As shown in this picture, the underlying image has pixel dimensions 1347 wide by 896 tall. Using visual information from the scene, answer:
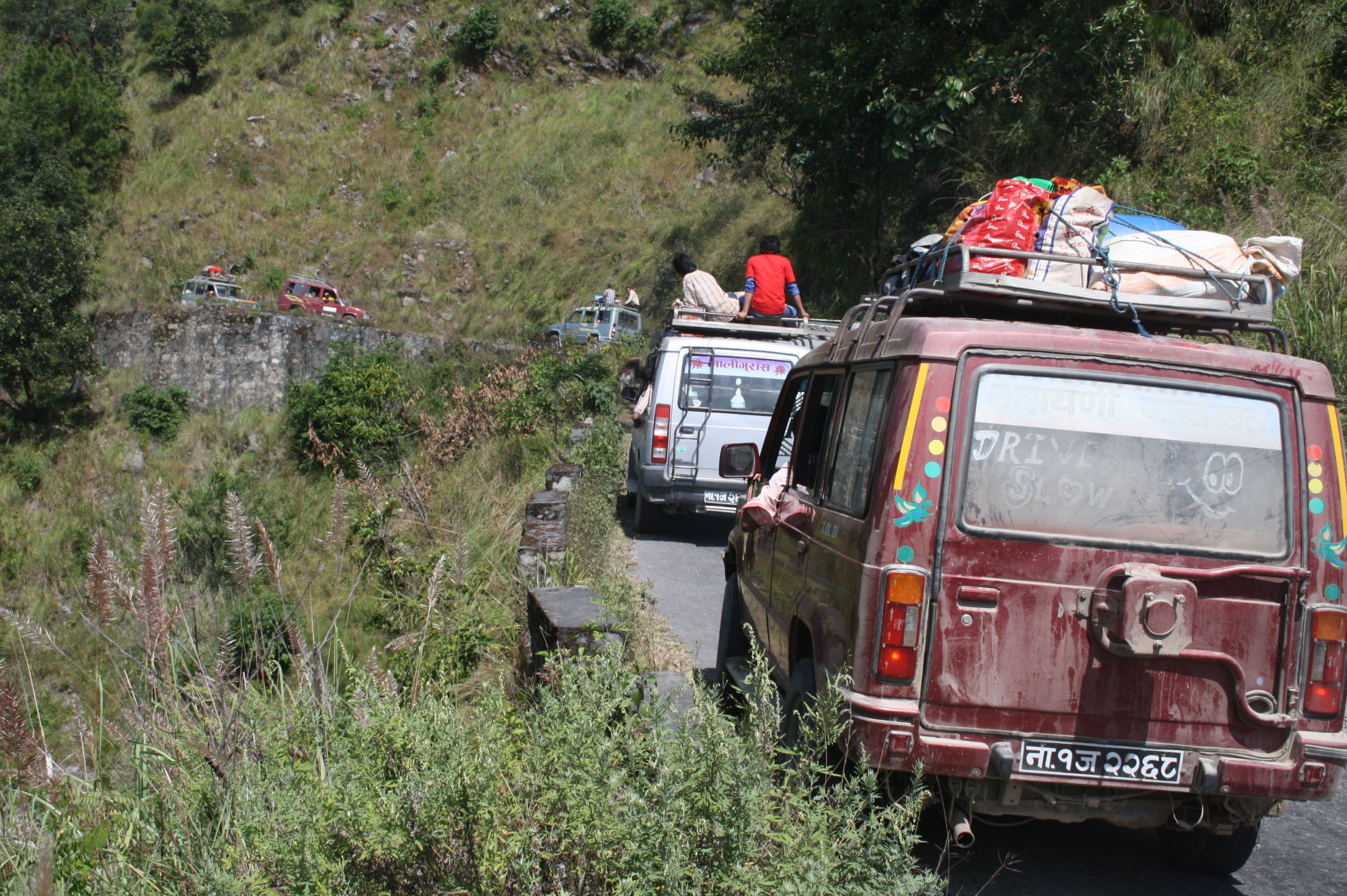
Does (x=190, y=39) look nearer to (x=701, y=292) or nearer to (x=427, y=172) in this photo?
(x=427, y=172)

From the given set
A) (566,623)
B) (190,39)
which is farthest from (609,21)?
(566,623)

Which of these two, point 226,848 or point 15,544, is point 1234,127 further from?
point 15,544

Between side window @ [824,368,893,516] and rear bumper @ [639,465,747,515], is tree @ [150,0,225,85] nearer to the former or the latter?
rear bumper @ [639,465,747,515]

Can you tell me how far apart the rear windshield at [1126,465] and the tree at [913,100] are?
1119 centimetres

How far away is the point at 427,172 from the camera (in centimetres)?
4069

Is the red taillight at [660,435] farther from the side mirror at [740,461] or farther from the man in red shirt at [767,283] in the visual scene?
the side mirror at [740,461]

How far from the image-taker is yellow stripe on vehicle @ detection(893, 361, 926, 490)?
3197 mm

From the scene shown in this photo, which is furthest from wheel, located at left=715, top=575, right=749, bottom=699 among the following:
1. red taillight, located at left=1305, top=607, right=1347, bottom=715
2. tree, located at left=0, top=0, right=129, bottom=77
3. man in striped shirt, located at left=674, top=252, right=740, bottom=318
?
tree, located at left=0, top=0, right=129, bottom=77

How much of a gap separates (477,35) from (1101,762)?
4642 centimetres

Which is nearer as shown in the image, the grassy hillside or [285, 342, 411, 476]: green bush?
[285, 342, 411, 476]: green bush

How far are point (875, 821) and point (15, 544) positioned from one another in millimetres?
26381

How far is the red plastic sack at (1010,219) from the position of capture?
13.8ft

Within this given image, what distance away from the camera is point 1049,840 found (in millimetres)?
4133

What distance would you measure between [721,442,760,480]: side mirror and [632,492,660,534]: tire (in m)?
4.71
